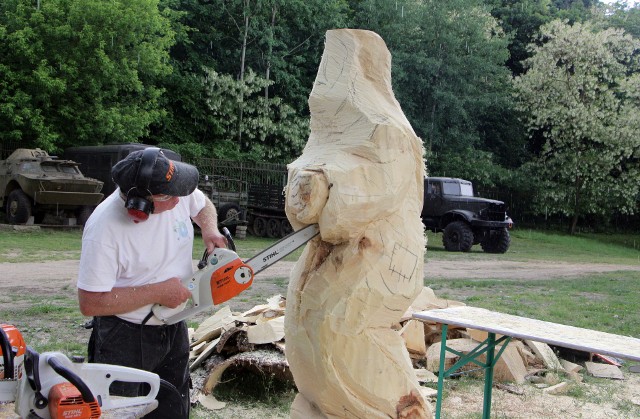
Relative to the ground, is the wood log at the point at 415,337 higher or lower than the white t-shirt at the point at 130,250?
lower

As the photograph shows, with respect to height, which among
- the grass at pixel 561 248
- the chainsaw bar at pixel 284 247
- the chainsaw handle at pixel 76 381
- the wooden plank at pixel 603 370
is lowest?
the grass at pixel 561 248

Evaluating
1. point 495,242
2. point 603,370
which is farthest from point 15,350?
point 495,242

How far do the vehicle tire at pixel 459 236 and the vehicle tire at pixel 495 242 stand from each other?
734mm

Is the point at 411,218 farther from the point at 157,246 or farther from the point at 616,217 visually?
the point at 616,217

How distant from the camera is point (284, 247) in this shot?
232cm

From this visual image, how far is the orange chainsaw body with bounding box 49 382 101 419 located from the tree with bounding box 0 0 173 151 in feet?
49.7

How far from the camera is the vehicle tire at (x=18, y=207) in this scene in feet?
44.8

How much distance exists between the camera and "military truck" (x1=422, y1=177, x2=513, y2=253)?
1505 cm

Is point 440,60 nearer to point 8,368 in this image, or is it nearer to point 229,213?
point 229,213

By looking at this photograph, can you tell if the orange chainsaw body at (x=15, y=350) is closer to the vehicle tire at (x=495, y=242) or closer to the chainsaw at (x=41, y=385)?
the chainsaw at (x=41, y=385)

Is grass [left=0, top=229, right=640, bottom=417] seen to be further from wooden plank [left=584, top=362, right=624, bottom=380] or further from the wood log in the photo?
the wood log

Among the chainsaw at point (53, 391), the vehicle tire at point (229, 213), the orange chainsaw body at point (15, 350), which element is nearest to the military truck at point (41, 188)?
the vehicle tire at point (229, 213)

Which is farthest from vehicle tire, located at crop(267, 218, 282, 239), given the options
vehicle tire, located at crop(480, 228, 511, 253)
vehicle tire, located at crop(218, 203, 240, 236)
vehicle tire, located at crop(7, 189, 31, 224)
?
vehicle tire, located at crop(7, 189, 31, 224)

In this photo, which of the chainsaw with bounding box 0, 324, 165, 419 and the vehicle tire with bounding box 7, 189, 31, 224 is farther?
the vehicle tire with bounding box 7, 189, 31, 224
